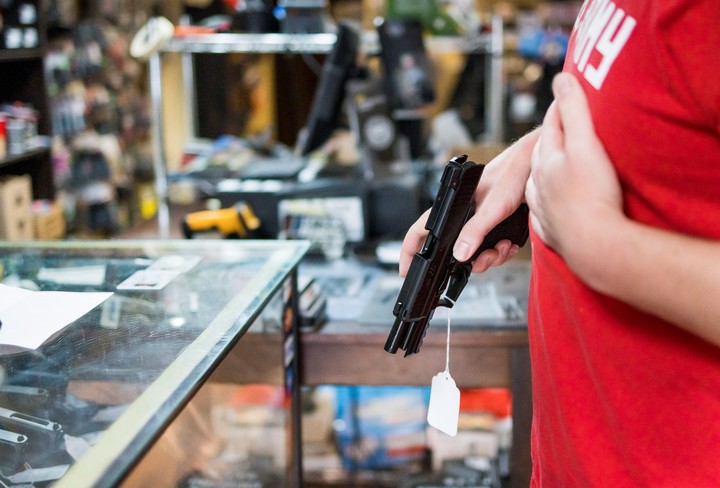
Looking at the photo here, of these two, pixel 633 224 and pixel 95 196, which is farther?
pixel 95 196

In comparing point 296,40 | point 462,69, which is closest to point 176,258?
point 296,40

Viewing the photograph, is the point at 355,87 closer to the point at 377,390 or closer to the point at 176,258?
the point at 377,390

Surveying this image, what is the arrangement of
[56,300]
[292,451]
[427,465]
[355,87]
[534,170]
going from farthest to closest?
[355,87] < [427,465] < [292,451] < [56,300] < [534,170]

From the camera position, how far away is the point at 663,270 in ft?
2.12

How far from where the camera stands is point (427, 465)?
220 cm

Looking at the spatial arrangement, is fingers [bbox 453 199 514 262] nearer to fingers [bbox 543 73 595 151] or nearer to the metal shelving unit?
fingers [bbox 543 73 595 151]

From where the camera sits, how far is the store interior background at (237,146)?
210cm

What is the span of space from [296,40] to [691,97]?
261cm

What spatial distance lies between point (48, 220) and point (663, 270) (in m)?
3.95

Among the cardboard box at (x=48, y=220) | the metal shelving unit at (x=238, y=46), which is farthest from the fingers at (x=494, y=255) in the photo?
the cardboard box at (x=48, y=220)

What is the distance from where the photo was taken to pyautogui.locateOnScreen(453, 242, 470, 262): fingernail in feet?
3.02

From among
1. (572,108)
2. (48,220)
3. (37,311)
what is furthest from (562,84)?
(48,220)

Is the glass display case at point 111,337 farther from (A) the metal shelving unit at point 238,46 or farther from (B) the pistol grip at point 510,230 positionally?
(A) the metal shelving unit at point 238,46

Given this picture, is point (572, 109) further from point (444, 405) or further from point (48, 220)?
point (48, 220)
